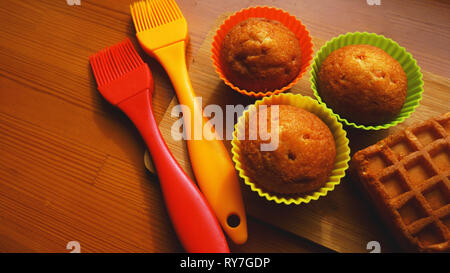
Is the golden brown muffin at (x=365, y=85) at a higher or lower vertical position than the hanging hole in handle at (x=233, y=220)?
higher

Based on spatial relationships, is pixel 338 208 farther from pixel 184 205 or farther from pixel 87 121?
pixel 87 121

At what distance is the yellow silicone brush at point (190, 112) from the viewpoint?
3.44 feet

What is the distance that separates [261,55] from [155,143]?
0.46 meters

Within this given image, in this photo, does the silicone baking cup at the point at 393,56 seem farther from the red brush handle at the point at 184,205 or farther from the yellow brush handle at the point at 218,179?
the red brush handle at the point at 184,205

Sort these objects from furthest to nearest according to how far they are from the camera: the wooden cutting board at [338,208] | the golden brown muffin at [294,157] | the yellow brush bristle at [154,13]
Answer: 1. the yellow brush bristle at [154,13]
2. the wooden cutting board at [338,208]
3. the golden brown muffin at [294,157]

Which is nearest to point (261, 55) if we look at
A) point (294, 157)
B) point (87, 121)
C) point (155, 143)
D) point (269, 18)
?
point (269, 18)

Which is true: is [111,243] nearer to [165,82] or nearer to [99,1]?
[165,82]

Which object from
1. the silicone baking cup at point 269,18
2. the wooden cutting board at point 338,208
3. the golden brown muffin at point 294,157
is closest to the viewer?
the golden brown muffin at point 294,157

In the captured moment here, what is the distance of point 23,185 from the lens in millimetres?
1188

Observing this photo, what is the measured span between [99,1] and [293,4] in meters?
0.84

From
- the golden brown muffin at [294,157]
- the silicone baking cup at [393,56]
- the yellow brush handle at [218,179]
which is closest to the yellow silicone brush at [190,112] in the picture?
the yellow brush handle at [218,179]

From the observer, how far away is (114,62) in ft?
4.12

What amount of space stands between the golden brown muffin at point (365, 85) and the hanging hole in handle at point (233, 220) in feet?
1.57
